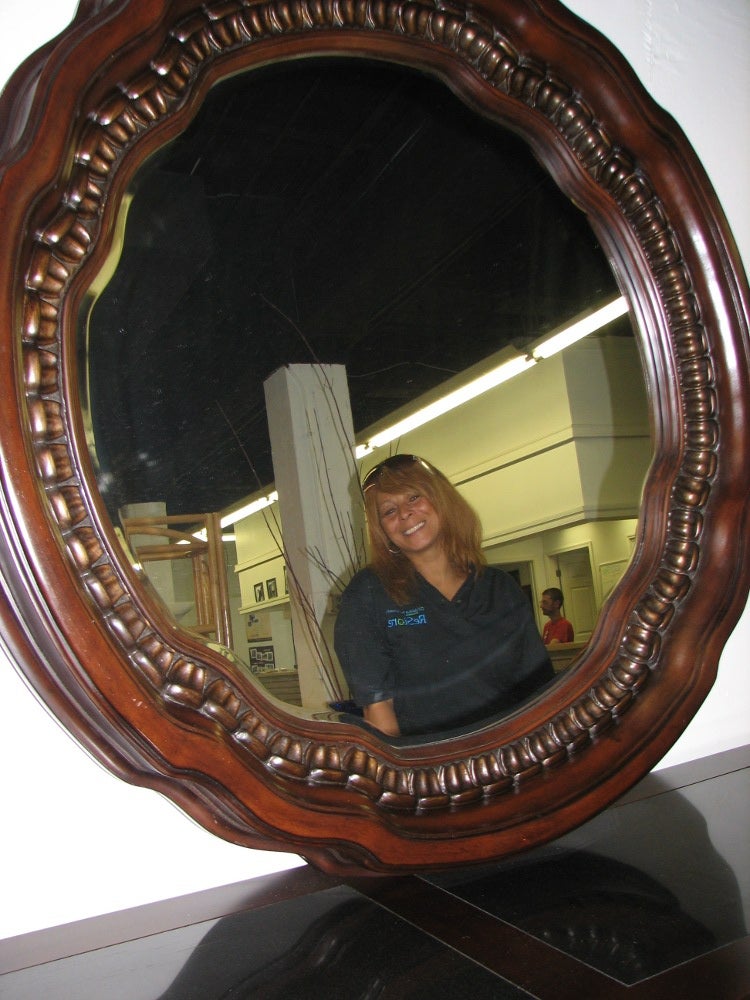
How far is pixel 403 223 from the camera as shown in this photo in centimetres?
83

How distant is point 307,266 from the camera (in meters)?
0.78

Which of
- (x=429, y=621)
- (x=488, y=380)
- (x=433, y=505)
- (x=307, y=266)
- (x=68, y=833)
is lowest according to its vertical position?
(x=68, y=833)

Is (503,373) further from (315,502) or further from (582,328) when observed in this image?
(315,502)

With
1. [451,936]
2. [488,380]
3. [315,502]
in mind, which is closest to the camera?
[451,936]

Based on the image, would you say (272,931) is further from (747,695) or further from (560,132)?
(560,132)

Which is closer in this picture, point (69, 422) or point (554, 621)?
point (69, 422)

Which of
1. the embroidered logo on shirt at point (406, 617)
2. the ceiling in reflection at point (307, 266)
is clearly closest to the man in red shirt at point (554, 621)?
the embroidered logo on shirt at point (406, 617)

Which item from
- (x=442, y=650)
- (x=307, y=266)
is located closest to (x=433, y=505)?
(x=442, y=650)

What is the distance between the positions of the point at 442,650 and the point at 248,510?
9.0 inches

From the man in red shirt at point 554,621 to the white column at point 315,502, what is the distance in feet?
0.68

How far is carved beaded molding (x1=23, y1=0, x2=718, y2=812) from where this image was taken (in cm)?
63

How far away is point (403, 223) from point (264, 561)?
37cm

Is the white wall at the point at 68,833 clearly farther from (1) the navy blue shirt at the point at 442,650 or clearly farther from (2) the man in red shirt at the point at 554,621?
(2) the man in red shirt at the point at 554,621

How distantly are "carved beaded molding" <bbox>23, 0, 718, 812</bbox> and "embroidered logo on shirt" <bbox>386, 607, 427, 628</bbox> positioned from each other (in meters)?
0.12
